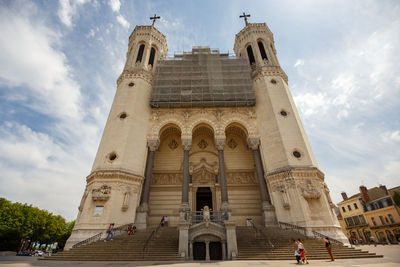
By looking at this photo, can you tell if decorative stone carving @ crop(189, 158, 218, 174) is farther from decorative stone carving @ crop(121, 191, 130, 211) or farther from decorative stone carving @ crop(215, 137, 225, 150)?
decorative stone carving @ crop(121, 191, 130, 211)

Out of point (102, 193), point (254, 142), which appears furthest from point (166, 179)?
point (254, 142)

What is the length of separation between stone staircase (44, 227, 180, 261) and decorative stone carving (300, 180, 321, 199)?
981cm

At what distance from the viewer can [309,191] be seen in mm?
14555

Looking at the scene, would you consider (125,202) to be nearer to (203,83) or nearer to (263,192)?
(263,192)

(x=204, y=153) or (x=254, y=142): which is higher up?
(x=204, y=153)

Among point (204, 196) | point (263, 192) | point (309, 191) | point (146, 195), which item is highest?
point (204, 196)

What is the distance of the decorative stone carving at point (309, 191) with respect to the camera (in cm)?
1444

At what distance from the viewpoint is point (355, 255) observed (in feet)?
32.9

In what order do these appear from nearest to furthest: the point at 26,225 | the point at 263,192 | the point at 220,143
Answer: the point at 263,192
the point at 220,143
the point at 26,225

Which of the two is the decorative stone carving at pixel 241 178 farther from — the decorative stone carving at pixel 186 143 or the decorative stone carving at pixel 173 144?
the decorative stone carving at pixel 173 144

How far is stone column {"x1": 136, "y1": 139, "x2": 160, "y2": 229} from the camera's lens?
1502 centimetres

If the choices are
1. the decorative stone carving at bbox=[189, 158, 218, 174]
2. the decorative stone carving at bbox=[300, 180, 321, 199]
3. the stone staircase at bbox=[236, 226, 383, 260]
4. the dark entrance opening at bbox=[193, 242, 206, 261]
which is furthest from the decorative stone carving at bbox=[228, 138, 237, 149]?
the dark entrance opening at bbox=[193, 242, 206, 261]

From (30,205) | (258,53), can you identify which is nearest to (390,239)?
(258,53)

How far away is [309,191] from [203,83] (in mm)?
14698
